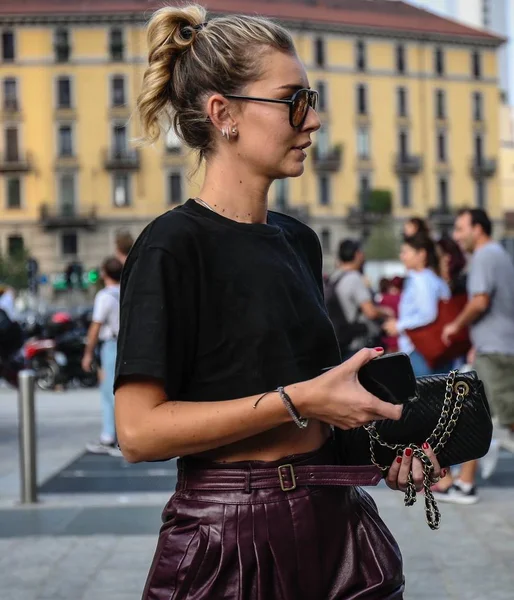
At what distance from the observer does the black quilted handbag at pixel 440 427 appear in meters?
2.11

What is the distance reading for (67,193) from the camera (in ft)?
228

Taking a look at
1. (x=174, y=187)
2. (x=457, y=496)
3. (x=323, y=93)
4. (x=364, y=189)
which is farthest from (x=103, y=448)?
(x=323, y=93)

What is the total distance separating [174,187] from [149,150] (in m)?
3.66

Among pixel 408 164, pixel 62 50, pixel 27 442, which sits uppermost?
pixel 62 50

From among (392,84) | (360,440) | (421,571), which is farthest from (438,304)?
(392,84)

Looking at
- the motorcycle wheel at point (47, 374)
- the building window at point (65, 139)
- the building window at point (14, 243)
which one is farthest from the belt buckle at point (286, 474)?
the building window at point (65, 139)

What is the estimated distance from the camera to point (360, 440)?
220 cm

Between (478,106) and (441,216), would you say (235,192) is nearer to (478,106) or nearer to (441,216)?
(441,216)

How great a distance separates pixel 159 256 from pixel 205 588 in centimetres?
57

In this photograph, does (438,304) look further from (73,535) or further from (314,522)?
(314,522)

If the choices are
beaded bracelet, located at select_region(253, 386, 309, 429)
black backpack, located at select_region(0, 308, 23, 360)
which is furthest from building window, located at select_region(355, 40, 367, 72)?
beaded bracelet, located at select_region(253, 386, 309, 429)

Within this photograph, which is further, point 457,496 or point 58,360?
point 58,360

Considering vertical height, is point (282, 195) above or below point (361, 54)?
below

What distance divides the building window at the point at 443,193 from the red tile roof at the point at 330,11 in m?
9.50
